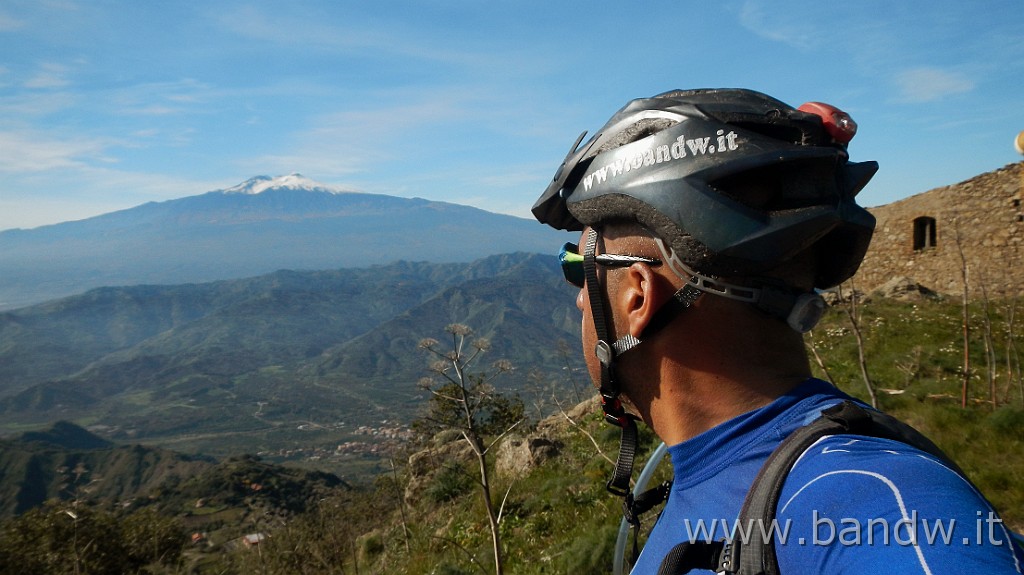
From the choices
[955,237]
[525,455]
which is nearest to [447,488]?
[525,455]

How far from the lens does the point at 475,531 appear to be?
28.9 ft

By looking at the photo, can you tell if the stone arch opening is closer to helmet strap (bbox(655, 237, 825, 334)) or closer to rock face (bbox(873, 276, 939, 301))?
rock face (bbox(873, 276, 939, 301))

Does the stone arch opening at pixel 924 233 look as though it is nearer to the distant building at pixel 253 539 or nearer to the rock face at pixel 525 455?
the rock face at pixel 525 455

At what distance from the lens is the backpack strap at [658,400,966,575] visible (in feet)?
4.05

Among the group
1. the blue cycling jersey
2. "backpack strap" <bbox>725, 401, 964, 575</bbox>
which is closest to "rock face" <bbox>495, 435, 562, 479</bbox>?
the blue cycling jersey

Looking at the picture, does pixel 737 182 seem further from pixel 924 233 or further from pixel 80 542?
pixel 924 233

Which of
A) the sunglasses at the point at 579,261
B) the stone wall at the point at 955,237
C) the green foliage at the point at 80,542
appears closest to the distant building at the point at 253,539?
the sunglasses at the point at 579,261

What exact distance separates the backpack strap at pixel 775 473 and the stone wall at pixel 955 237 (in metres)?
18.4

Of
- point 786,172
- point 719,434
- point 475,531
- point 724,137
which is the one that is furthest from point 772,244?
point 475,531

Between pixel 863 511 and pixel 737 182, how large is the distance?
3.00ft

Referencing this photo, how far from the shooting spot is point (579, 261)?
1979 millimetres

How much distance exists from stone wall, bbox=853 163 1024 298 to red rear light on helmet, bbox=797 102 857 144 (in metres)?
18.0

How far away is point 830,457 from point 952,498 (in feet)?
0.68

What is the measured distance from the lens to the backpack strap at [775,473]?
1233 mm
